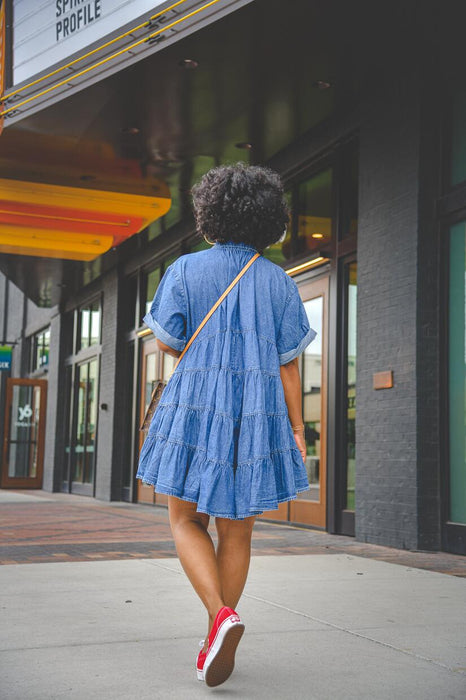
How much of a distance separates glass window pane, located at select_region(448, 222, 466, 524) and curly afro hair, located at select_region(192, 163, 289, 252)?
3.97m

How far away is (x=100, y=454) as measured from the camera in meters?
15.4

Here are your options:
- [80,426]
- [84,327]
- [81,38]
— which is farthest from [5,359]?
[81,38]

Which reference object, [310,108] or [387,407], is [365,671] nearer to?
[387,407]

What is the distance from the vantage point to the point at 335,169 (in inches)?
342

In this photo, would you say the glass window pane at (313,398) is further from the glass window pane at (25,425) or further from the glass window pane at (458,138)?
the glass window pane at (25,425)

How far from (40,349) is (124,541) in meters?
15.4

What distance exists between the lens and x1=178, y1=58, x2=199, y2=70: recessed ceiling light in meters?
7.12

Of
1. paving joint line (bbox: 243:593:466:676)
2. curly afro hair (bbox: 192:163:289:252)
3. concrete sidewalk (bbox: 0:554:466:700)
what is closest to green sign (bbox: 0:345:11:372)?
concrete sidewalk (bbox: 0:554:466:700)

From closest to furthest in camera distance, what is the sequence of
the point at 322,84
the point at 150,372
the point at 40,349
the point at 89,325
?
the point at 322,84, the point at 150,372, the point at 89,325, the point at 40,349

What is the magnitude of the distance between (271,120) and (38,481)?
13.4 meters

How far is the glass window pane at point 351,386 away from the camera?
8219mm

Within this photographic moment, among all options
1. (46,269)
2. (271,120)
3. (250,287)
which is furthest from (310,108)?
(46,269)

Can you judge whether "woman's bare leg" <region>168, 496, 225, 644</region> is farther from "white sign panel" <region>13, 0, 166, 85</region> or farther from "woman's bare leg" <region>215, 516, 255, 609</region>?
"white sign panel" <region>13, 0, 166, 85</region>

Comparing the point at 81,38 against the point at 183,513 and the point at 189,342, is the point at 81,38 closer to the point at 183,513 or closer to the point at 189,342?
the point at 189,342
